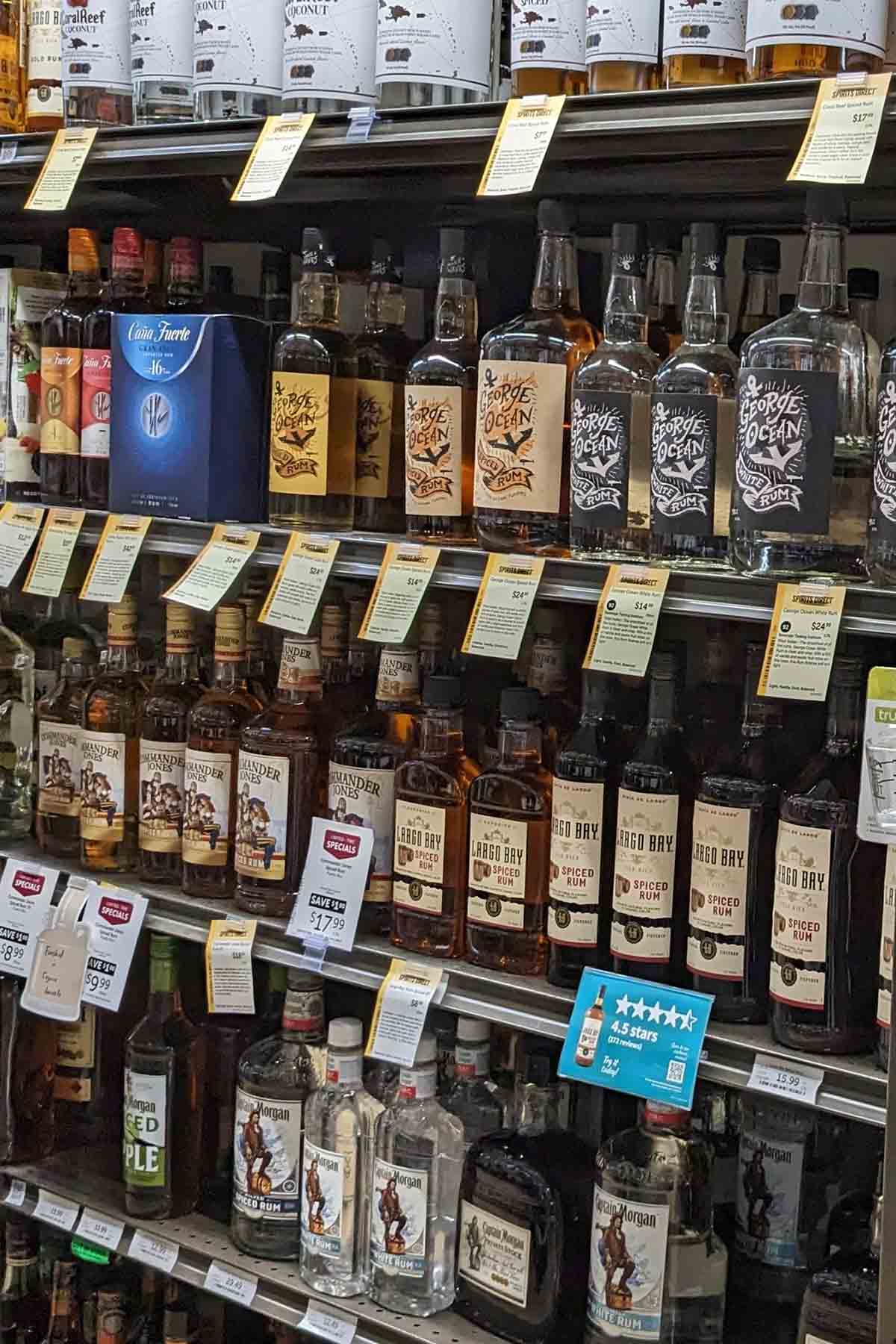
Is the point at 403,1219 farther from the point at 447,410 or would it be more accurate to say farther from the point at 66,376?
the point at 66,376

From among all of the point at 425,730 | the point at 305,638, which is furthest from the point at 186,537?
the point at 425,730

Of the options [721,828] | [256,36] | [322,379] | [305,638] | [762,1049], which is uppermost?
[256,36]

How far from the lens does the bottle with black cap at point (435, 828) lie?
196 centimetres

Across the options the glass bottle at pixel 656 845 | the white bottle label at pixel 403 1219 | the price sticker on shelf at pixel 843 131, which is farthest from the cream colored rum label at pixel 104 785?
the price sticker on shelf at pixel 843 131

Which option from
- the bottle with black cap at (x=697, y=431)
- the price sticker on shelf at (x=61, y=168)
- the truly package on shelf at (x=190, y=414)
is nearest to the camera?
the bottle with black cap at (x=697, y=431)

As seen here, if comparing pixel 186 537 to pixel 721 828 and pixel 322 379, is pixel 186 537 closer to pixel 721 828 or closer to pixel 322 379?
pixel 322 379

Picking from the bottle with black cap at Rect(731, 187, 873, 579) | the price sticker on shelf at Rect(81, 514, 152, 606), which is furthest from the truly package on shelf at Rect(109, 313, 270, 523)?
the bottle with black cap at Rect(731, 187, 873, 579)

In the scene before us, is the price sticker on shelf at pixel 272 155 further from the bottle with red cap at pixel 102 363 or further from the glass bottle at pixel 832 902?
the glass bottle at pixel 832 902

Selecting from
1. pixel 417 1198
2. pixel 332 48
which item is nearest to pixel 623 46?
pixel 332 48

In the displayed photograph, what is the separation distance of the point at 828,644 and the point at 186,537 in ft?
3.00

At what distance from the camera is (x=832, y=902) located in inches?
65.9

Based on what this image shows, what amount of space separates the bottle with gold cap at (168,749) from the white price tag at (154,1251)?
0.48m

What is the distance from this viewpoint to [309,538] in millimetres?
1994

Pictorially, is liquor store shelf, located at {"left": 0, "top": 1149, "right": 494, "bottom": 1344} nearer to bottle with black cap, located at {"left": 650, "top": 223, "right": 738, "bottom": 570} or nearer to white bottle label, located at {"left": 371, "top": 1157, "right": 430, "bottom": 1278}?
white bottle label, located at {"left": 371, "top": 1157, "right": 430, "bottom": 1278}
